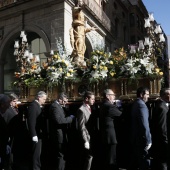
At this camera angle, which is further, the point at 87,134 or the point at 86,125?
the point at 86,125

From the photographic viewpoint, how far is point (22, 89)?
29.8 ft

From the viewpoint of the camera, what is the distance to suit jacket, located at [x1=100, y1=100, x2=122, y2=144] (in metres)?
5.51

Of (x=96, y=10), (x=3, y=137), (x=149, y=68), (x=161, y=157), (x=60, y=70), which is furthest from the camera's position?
(x=96, y=10)

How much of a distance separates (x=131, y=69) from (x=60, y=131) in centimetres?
257

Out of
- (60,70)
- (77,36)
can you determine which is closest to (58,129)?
(60,70)

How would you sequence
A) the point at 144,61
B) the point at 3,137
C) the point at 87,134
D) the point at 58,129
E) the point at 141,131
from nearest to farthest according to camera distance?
the point at 3,137 → the point at 141,131 → the point at 87,134 → the point at 58,129 → the point at 144,61

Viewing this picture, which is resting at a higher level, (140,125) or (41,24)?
(41,24)

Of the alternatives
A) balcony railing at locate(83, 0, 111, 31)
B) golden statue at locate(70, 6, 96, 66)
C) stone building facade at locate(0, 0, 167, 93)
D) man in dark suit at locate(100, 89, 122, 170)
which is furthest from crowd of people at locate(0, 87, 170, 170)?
balcony railing at locate(83, 0, 111, 31)

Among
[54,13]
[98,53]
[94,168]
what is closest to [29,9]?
[54,13]

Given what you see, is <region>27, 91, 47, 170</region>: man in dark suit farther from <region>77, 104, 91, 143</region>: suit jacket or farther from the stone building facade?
the stone building facade

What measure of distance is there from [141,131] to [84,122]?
1.21 m

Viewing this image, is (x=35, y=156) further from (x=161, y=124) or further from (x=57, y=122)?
(x=161, y=124)

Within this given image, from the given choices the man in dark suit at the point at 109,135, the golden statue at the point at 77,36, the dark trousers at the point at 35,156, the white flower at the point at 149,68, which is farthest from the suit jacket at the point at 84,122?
the golden statue at the point at 77,36

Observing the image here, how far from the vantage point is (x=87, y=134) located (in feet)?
18.6
